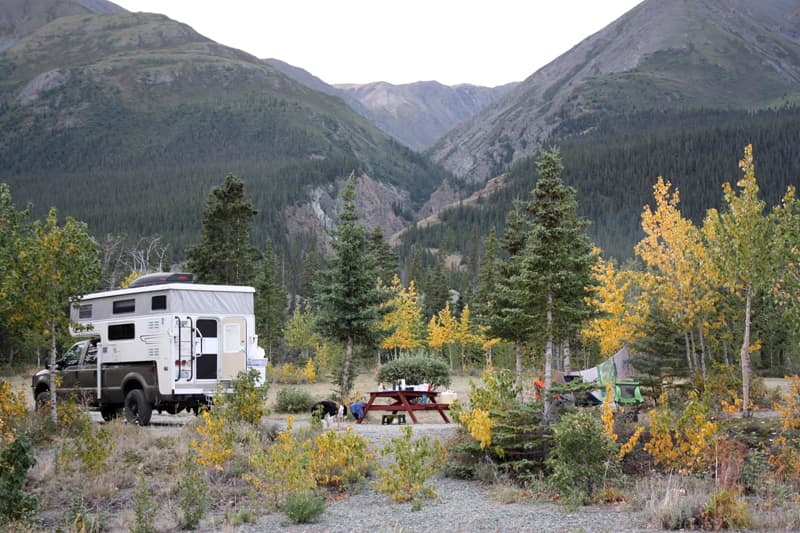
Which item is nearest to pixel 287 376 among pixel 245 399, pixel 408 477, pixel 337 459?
pixel 245 399

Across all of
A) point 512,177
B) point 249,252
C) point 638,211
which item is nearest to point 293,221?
point 512,177

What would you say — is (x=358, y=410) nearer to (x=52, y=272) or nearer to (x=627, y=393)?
(x=627, y=393)

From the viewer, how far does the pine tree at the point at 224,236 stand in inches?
1308

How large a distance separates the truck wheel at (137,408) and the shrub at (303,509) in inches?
321

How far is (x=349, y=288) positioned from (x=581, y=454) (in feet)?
51.9

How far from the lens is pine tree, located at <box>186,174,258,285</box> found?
33.2 meters

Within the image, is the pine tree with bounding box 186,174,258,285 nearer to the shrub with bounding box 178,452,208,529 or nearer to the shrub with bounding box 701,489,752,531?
the shrub with bounding box 178,452,208,529

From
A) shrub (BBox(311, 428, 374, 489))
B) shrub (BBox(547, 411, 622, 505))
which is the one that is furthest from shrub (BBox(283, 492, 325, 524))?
shrub (BBox(547, 411, 622, 505))

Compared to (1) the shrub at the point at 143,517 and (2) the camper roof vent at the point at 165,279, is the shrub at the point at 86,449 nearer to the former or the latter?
(1) the shrub at the point at 143,517

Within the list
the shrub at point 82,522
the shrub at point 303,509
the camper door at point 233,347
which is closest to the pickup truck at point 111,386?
the camper door at point 233,347

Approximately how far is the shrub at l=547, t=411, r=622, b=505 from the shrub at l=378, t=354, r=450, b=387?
21.0 meters

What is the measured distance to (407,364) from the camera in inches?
1262

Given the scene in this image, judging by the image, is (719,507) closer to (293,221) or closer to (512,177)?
(293,221)

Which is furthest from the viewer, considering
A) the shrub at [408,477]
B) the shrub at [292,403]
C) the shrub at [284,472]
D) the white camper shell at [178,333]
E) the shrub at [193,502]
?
the shrub at [292,403]
